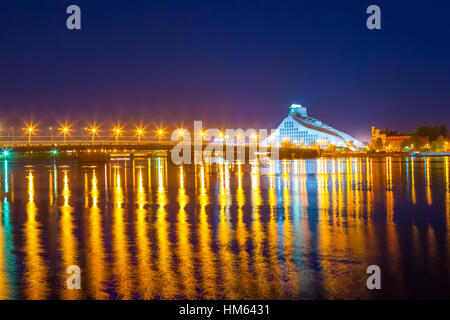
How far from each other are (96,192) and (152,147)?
55349 millimetres

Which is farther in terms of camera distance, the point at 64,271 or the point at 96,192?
the point at 96,192

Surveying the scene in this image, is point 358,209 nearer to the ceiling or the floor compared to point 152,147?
nearer to the floor

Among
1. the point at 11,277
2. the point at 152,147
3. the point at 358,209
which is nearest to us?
the point at 11,277

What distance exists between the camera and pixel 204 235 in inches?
432

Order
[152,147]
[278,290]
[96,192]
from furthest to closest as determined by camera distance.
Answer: [152,147], [96,192], [278,290]

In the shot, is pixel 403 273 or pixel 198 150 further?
pixel 198 150

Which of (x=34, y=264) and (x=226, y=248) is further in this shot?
(x=226, y=248)

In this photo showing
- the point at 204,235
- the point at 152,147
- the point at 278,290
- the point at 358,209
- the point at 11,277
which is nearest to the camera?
the point at 278,290
